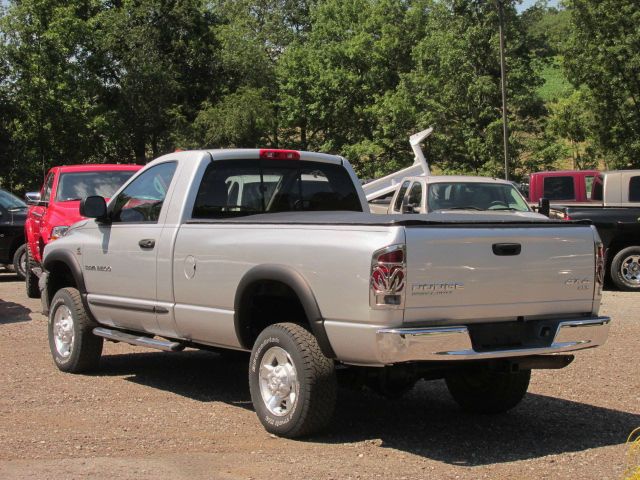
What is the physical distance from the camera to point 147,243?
799cm

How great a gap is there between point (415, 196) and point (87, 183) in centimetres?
529

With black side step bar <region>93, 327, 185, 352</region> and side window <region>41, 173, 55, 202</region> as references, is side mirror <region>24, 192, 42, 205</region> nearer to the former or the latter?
Answer: side window <region>41, 173, 55, 202</region>

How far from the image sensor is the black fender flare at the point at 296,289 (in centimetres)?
632

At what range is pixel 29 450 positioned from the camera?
6.39 meters

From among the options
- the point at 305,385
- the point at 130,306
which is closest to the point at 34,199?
the point at 130,306

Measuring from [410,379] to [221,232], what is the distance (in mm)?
1696

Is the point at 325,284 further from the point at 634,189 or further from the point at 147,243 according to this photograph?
the point at 634,189

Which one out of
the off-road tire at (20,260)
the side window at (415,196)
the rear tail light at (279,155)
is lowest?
the off-road tire at (20,260)

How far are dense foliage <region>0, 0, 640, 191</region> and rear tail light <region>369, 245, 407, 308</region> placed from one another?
29.4 meters

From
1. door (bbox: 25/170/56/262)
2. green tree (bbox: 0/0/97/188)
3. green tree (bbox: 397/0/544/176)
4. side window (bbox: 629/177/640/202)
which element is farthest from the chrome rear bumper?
green tree (bbox: 0/0/97/188)

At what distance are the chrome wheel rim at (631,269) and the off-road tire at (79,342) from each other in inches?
433

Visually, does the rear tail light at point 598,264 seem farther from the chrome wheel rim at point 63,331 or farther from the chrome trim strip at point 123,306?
the chrome wheel rim at point 63,331

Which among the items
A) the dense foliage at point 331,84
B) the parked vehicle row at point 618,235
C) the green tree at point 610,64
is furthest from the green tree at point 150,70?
the parked vehicle row at point 618,235

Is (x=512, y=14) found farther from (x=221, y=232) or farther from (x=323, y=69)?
(x=221, y=232)
